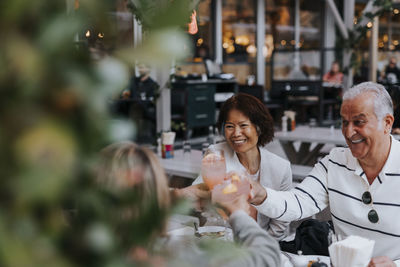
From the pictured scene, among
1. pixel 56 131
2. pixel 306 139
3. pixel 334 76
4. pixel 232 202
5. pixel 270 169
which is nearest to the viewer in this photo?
pixel 56 131

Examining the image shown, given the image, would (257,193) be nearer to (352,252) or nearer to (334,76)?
(352,252)

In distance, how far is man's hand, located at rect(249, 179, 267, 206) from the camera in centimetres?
199

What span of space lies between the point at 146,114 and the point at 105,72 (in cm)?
793

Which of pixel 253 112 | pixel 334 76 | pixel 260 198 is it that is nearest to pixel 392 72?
pixel 334 76

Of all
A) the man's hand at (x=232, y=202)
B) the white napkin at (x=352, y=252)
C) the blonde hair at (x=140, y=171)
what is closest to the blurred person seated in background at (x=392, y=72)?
the white napkin at (x=352, y=252)

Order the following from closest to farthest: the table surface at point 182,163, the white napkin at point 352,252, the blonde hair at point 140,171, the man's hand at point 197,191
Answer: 1. the blonde hair at point 140,171
2. the white napkin at point 352,252
3. the man's hand at point 197,191
4. the table surface at point 182,163

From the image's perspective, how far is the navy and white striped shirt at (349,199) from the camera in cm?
198

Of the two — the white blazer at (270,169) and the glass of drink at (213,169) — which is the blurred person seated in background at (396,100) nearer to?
the white blazer at (270,169)

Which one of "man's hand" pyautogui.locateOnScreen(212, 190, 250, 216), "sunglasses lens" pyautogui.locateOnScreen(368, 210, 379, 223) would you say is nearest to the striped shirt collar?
"sunglasses lens" pyautogui.locateOnScreen(368, 210, 379, 223)

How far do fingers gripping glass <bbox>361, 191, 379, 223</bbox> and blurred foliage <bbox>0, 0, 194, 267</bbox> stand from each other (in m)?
1.64

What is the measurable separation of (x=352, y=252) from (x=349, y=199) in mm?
503

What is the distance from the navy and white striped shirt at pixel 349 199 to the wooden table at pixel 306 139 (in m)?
3.06

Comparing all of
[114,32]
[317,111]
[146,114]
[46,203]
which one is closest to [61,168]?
[46,203]

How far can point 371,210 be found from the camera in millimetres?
2002
